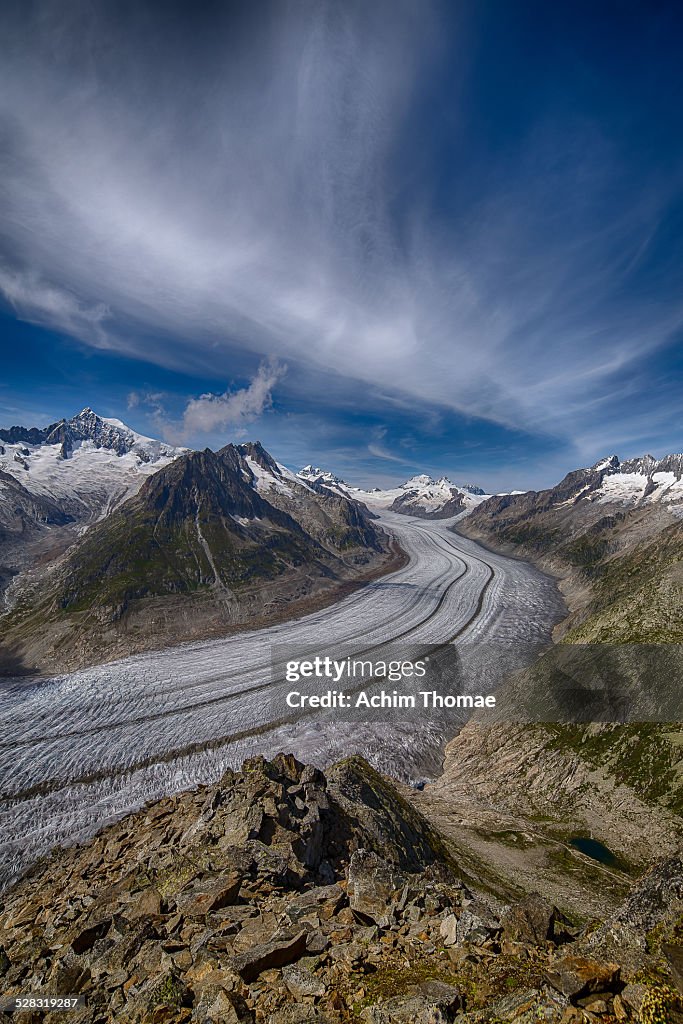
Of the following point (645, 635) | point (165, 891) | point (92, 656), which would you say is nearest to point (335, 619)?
point (92, 656)

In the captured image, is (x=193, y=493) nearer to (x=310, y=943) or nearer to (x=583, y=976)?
(x=310, y=943)

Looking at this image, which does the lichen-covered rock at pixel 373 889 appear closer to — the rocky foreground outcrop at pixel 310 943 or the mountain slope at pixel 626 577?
the rocky foreground outcrop at pixel 310 943

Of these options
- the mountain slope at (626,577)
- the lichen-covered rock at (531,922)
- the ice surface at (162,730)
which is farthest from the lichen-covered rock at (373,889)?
the mountain slope at (626,577)

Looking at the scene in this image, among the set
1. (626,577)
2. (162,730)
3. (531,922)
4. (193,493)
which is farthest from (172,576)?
(531,922)

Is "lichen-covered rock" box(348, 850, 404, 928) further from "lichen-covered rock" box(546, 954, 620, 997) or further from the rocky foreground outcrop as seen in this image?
"lichen-covered rock" box(546, 954, 620, 997)

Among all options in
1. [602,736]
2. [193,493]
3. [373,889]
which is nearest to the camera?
[373,889]

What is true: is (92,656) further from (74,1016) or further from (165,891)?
(74,1016)
